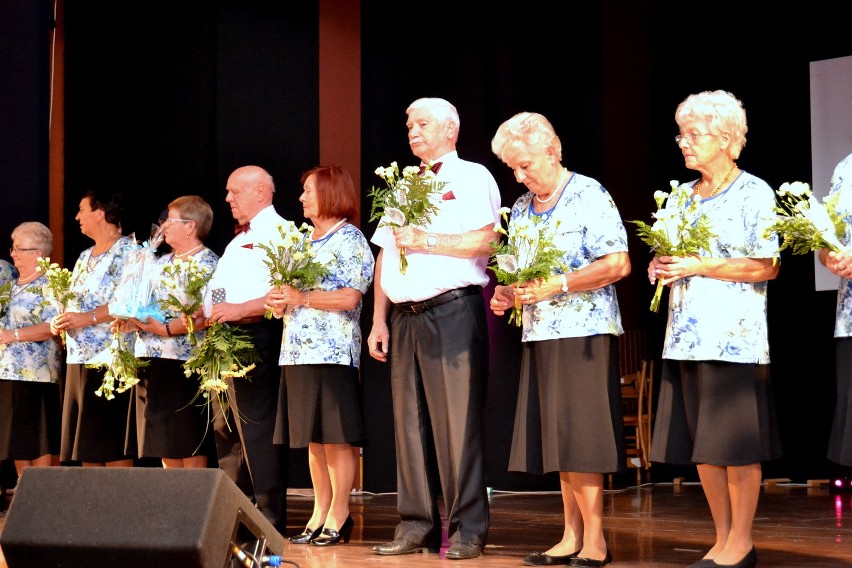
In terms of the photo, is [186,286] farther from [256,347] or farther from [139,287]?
[256,347]

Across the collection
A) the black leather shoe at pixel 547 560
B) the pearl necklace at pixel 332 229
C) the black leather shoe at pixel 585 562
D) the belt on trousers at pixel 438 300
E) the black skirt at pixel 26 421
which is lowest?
the black leather shoe at pixel 547 560

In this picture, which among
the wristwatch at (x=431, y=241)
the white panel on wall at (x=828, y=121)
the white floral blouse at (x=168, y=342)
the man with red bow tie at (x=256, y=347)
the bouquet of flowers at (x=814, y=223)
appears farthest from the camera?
the white panel on wall at (x=828, y=121)

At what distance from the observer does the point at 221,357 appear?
4992 mm

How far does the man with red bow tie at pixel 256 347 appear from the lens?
5.06 m

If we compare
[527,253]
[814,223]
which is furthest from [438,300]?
[814,223]

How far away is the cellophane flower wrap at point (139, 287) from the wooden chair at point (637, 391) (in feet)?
12.8

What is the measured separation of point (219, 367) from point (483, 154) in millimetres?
2726

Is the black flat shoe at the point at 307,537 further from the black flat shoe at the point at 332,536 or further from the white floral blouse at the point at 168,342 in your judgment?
the white floral blouse at the point at 168,342

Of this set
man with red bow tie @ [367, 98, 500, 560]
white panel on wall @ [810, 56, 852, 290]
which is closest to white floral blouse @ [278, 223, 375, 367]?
man with red bow tie @ [367, 98, 500, 560]

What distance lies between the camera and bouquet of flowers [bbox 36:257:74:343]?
19.3ft

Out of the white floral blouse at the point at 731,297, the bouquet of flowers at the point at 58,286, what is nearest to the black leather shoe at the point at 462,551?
the white floral blouse at the point at 731,297

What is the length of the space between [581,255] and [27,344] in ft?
12.4

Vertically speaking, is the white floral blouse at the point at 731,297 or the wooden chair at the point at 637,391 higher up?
the white floral blouse at the point at 731,297

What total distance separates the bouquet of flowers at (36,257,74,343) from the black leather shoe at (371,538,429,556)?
97.0 inches
